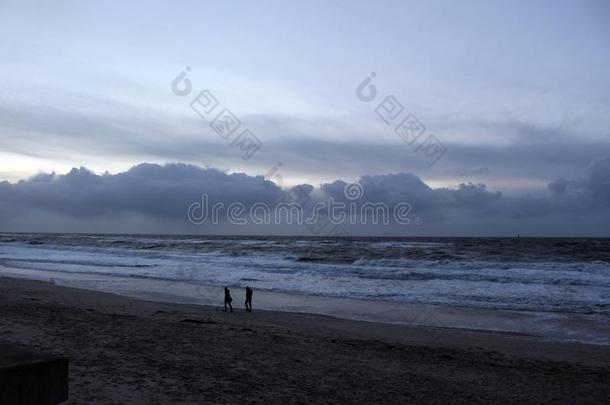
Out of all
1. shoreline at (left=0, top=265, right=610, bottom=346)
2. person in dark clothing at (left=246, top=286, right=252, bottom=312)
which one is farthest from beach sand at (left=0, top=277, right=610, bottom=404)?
person in dark clothing at (left=246, top=286, right=252, bottom=312)

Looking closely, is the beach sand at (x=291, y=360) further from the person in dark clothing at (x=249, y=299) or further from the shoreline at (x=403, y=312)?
the person in dark clothing at (x=249, y=299)

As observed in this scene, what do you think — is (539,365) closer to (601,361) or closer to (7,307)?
(601,361)

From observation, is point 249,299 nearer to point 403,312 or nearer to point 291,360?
point 403,312

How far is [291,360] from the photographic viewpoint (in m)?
9.82

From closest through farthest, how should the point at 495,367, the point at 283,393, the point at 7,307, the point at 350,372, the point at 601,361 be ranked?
the point at 283,393
the point at 350,372
the point at 495,367
the point at 601,361
the point at 7,307

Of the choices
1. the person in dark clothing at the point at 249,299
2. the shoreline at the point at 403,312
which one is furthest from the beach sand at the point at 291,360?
the person in dark clothing at the point at 249,299

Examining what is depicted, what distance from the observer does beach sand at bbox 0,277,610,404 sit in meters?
7.59

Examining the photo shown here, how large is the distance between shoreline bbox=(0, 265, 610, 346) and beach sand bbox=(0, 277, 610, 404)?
1.20 meters

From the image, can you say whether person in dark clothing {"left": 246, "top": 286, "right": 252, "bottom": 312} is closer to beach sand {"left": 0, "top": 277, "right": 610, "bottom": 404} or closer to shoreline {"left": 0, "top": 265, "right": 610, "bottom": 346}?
shoreline {"left": 0, "top": 265, "right": 610, "bottom": 346}

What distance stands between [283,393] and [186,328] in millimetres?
5701

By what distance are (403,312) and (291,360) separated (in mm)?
10006

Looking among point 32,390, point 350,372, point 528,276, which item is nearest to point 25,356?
point 32,390

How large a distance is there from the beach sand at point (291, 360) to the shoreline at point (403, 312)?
1.20 m

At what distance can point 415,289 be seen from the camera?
2586 cm
